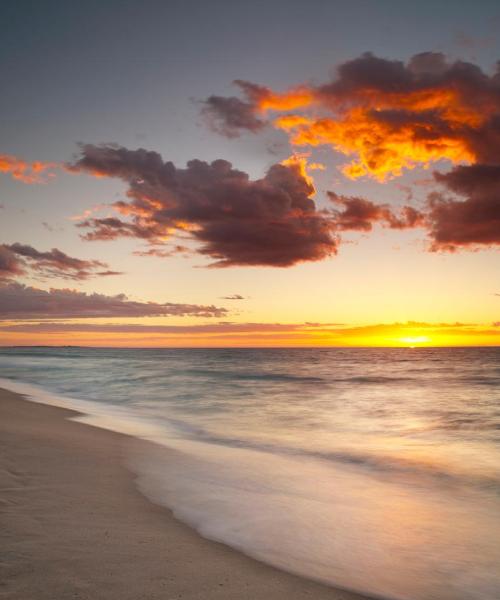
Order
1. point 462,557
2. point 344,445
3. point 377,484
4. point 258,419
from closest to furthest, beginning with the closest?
point 462,557
point 377,484
point 344,445
point 258,419

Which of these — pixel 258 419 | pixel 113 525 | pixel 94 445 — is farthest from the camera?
pixel 258 419

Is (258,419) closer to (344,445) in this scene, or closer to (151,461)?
(344,445)

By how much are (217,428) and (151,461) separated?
6.51 m

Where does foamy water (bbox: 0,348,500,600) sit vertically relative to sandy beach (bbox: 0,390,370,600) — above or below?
below

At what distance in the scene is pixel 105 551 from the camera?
14.5 feet

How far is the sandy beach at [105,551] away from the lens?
3.81 metres

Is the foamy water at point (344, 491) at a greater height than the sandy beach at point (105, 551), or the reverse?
the sandy beach at point (105, 551)

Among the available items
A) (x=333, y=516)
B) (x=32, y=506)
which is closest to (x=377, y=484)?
(x=333, y=516)

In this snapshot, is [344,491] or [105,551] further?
[344,491]

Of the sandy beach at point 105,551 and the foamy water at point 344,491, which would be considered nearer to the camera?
the sandy beach at point 105,551

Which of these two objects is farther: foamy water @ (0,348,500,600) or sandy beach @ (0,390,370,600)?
foamy water @ (0,348,500,600)

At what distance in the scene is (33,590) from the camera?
3605 mm

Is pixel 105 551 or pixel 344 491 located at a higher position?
pixel 105 551

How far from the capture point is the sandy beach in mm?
3807
